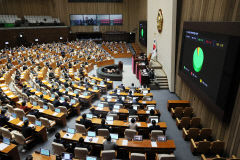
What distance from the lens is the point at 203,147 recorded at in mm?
6801

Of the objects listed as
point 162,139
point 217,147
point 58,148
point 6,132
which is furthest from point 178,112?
point 6,132

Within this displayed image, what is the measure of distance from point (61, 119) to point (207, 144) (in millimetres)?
6794

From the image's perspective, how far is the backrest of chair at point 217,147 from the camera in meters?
6.67

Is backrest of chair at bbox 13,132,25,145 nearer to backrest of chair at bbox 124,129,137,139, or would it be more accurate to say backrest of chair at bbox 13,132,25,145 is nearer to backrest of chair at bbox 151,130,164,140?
backrest of chair at bbox 124,129,137,139

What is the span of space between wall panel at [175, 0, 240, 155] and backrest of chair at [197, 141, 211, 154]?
2.41ft

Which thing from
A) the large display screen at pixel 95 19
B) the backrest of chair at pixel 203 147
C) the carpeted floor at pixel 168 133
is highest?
the large display screen at pixel 95 19

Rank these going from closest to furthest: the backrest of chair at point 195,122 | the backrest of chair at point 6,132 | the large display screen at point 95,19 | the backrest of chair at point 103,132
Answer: the backrest of chair at point 103,132 → the backrest of chair at point 6,132 → the backrest of chair at point 195,122 → the large display screen at point 95,19

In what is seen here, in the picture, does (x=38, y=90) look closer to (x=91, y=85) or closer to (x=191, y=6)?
(x=91, y=85)

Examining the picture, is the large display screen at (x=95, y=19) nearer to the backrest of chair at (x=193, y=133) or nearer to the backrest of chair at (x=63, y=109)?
the backrest of chair at (x=63, y=109)

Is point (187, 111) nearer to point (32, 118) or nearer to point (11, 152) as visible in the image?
point (32, 118)

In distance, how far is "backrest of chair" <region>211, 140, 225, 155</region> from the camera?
6.67m

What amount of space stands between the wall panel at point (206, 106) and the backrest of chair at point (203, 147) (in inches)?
28.9

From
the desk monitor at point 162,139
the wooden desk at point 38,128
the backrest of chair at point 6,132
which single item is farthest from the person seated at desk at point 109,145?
the backrest of chair at point 6,132

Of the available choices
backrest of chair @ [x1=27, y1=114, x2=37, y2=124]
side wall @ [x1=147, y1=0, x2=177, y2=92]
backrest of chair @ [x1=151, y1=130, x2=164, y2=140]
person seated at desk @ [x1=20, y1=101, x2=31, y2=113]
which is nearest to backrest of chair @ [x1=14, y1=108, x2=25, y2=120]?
person seated at desk @ [x1=20, y1=101, x2=31, y2=113]
